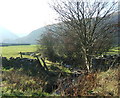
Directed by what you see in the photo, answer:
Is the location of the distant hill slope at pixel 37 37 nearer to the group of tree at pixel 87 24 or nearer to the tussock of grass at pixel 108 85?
the group of tree at pixel 87 24

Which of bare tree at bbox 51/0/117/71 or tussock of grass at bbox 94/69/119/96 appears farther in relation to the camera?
bare tree at bbox 51/0/117/71

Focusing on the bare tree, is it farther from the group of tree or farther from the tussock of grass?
the tussock of grass

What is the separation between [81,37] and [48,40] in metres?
11.6

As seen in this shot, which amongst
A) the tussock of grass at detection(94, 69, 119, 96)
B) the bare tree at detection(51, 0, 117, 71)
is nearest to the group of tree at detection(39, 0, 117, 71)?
the bare tree at detection(51, 0, 117, 71)

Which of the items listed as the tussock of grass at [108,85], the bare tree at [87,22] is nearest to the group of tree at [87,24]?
the bare tree at [87,22]

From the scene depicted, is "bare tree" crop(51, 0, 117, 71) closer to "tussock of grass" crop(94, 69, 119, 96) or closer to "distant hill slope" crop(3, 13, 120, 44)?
"distant hill slope" crop(3, 13, 120, 44)

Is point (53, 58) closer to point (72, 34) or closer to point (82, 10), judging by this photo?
point (72, 34)

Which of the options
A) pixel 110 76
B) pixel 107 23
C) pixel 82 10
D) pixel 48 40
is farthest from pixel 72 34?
pixel 48 40

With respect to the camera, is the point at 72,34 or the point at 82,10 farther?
the point at 72,34

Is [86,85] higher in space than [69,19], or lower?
lower

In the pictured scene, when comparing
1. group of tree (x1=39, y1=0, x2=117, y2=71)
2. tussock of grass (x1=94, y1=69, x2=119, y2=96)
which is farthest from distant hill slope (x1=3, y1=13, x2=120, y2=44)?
tussock of grass (x1=94, y1=69, x2=119, y2=96)

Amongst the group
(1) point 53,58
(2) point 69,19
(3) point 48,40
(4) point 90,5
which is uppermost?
(4) point 90,5

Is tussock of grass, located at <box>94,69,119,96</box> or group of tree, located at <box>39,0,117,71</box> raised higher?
group of tree, located at <box>39,0,117,71</box>

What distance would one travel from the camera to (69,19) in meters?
12.1
